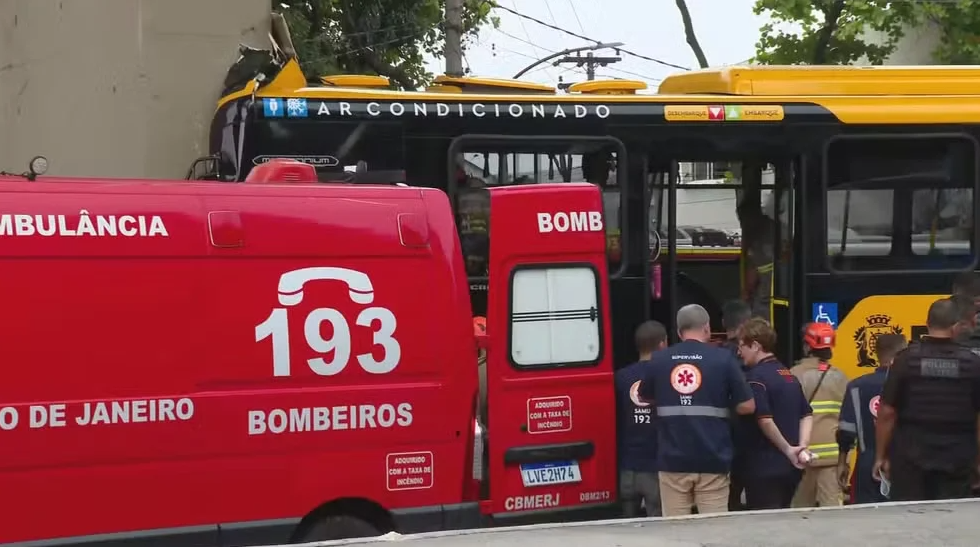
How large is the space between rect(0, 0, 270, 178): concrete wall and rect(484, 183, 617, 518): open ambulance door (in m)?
5.83

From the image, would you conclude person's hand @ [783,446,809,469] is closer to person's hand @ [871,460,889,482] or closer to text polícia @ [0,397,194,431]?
person's hand @ [871,460,889,482]

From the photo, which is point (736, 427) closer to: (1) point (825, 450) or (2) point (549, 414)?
A: (1) point (825, 450)

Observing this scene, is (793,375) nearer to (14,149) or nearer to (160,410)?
(160,410)

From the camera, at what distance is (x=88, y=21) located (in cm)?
1196

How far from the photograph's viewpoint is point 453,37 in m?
15.5

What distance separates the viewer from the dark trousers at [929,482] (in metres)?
6.37

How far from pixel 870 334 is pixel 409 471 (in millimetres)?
4759

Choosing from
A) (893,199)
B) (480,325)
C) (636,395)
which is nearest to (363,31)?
(893,199)

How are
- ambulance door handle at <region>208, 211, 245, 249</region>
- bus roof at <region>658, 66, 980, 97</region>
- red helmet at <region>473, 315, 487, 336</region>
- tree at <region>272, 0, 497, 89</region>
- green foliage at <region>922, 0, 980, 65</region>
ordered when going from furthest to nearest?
green foliage at <region>922, 0, 980, 65</region>, tree at <region>272, 0, 497, 89</region>, bus roof at <region>658, 66, 980, 97</region>, red helmet at <region>473, 315, 487, 336</region>, ambulance door handle at <region>208, 211, 245, 249</region>

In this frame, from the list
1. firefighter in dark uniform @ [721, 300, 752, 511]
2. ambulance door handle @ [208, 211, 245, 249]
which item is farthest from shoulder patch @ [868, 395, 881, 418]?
ambulance door handle @ [208, 211, 245, 249]

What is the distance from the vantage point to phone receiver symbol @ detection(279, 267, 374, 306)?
552 centimetres

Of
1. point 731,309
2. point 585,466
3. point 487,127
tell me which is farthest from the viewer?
point 487,127

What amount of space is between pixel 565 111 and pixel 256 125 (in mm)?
2283

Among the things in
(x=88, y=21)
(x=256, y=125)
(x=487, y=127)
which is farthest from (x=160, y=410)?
(x=88, y=21)
